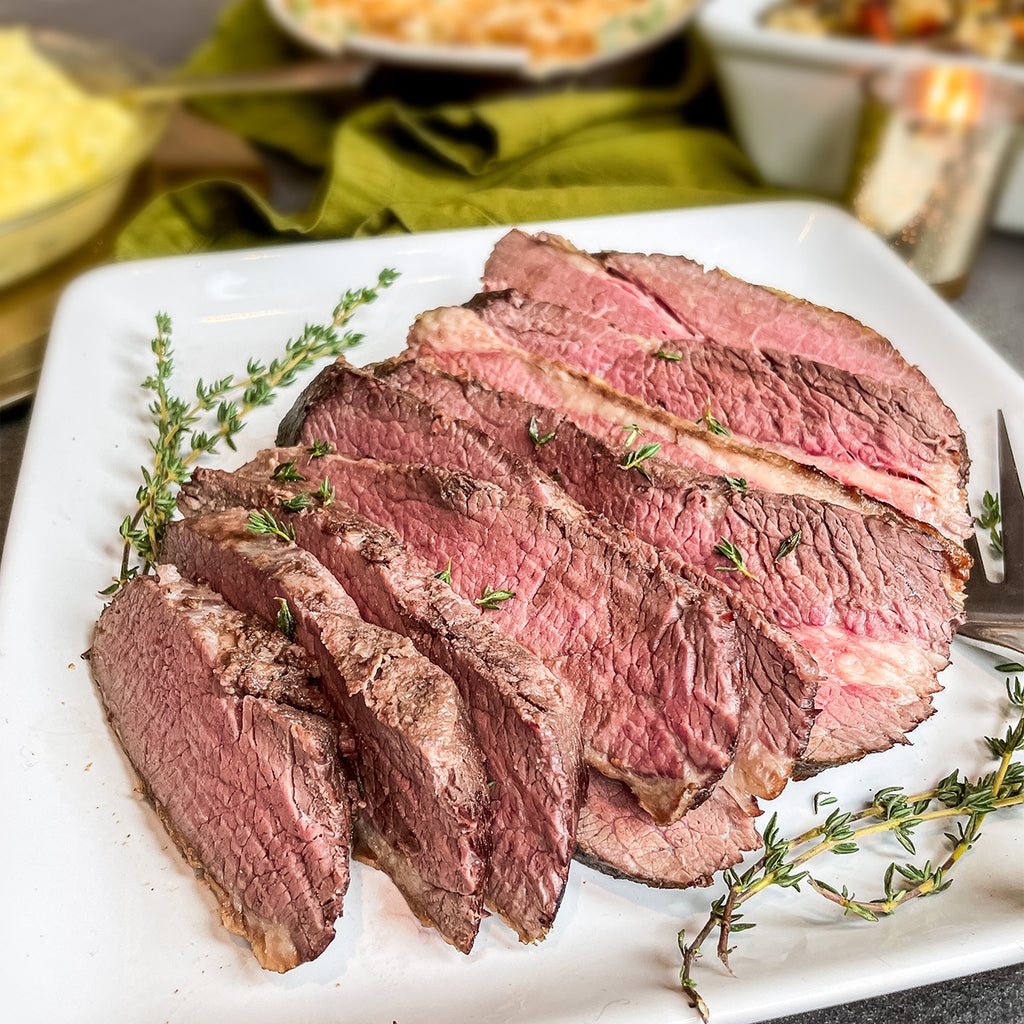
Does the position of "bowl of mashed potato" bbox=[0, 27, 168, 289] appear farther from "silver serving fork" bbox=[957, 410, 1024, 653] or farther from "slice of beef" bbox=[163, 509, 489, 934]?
"silver serving fork" bbox=[957, 410, 1024, 653]

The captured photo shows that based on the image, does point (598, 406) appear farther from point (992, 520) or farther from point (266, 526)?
point (992, 520)

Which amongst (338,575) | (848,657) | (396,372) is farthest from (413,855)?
(396,372)

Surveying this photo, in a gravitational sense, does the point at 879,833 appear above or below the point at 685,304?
below

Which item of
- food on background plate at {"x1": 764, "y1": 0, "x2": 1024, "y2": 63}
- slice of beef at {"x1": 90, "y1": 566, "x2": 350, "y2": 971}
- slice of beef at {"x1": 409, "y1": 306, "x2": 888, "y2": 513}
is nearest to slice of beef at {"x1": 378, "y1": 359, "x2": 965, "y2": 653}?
slice of beef at {"x1": 409, "y1": 306, "x2": 888, "y2": 513}

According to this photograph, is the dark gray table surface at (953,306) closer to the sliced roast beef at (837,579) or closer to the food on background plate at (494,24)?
the sliced roast beef at (837,579)

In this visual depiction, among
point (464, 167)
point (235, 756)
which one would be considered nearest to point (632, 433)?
point (235, 756)

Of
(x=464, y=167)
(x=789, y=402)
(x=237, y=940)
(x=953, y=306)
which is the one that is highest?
(x=789, y=402)
